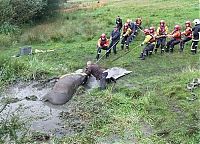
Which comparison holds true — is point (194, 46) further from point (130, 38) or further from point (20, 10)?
point (20, 10)

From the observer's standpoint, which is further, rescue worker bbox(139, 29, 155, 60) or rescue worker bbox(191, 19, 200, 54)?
rescue worker bbox(139, 29, 155, 60)

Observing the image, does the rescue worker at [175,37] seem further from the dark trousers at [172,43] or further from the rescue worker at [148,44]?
the rescue worker at [148,44]

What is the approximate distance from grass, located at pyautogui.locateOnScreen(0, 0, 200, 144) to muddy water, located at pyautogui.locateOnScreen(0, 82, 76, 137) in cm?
58

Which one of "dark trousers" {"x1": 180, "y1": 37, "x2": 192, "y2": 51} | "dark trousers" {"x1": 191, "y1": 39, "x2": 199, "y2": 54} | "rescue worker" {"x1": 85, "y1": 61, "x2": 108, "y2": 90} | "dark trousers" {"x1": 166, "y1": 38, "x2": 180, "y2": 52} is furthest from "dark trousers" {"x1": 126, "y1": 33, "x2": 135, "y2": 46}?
"rescue worker" {"x1": 85, "y1": 61, "x2": 108, "y2": 90}

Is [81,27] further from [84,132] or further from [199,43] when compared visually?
[84,132]

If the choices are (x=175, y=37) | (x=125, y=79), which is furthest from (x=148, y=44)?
(x=125, y=79)

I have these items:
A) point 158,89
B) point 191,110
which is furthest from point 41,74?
point 191,110

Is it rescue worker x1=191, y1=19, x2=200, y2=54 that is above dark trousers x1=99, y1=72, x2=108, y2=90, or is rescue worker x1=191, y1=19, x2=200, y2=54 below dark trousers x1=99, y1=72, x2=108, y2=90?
above

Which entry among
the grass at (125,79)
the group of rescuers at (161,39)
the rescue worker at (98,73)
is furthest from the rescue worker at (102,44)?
the rescue worker at (98,73)

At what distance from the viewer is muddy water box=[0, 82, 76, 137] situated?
11344 mm

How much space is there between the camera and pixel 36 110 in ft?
41.9

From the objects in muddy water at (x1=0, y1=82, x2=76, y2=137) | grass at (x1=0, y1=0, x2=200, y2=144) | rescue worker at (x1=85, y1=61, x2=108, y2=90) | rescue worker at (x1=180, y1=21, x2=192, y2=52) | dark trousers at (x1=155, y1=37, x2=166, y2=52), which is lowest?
muddy water at (x1=0, y1=82, x2=76, y2=137)

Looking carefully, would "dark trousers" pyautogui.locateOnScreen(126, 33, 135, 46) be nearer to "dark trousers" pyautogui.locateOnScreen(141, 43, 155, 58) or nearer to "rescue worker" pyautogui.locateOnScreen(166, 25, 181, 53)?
"dark trousers" pyautogui.locateOnScreen(141, 43, 155, 58)

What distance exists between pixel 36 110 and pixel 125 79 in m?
3.79
